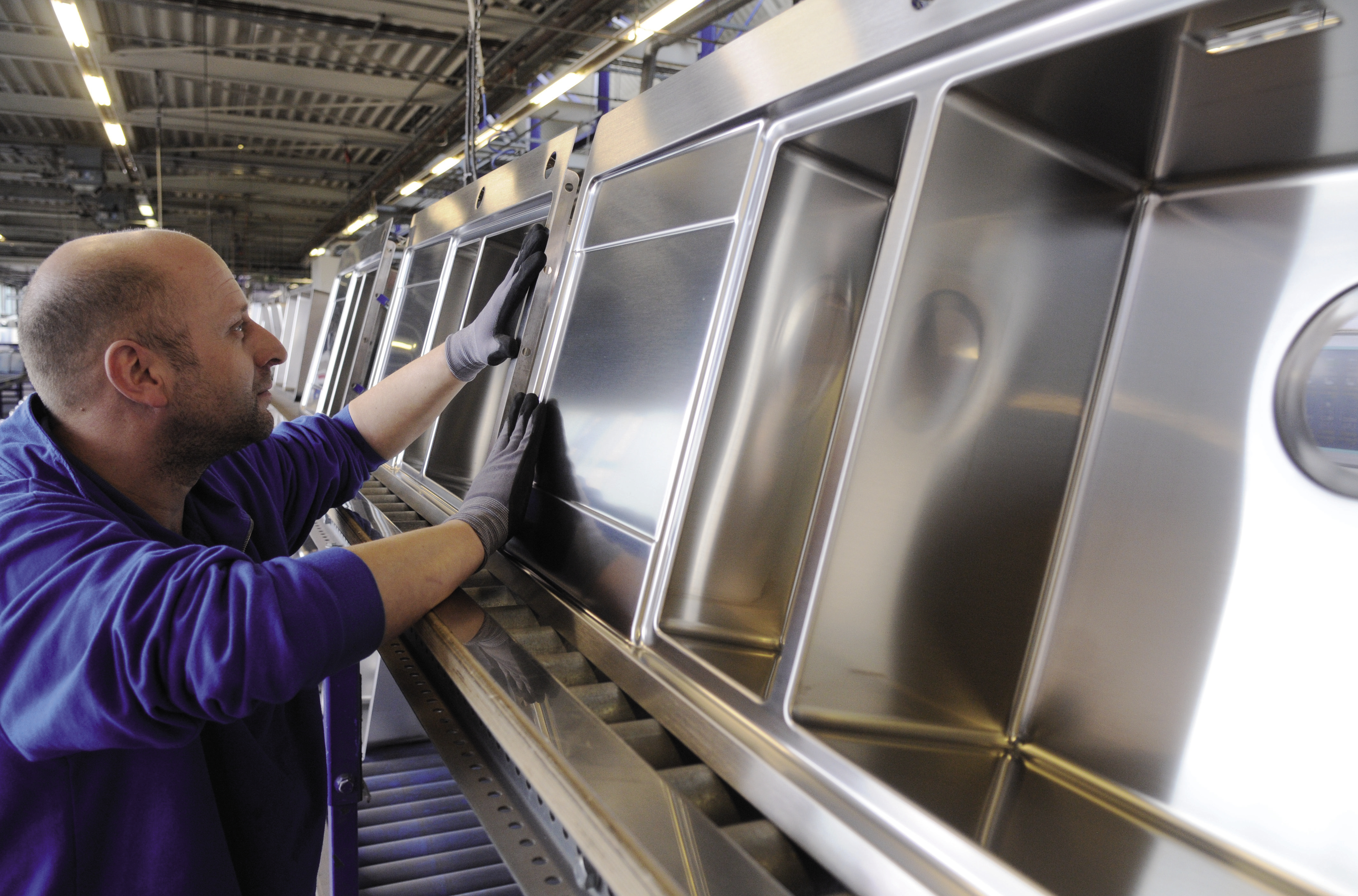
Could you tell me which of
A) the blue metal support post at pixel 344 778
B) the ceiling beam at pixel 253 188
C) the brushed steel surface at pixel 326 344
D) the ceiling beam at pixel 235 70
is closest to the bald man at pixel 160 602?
the blue metal support post at pixel 344 778

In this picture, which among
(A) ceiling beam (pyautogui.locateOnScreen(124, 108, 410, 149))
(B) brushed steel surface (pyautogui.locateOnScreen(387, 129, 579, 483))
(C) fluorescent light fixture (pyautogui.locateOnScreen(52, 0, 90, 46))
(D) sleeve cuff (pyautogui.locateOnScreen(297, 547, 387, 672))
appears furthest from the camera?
(A) ceiling beam (pyautogui.locateOnScreen(124, 108, 410, 149))

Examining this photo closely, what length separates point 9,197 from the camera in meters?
12.5

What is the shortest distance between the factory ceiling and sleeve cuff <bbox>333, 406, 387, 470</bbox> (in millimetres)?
1853

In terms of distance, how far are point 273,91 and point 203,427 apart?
24.5 feet

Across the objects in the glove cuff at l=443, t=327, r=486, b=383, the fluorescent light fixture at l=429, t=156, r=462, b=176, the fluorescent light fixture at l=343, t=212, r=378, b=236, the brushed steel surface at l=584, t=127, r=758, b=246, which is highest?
the fluorescent light fixture at l=429, t=156, r=462, b=176

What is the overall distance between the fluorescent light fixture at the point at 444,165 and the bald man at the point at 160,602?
6.73 m

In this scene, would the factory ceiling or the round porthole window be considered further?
the factory ceiling

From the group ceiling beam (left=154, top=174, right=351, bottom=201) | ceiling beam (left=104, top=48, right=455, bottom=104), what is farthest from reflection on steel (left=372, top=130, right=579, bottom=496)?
ceiling beam (left=154, top=174, right=351, bottom=201)

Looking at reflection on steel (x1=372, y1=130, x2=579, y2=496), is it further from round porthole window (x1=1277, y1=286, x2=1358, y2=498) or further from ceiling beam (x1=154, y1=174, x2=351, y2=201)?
ceiling beam (x1=154, y1=174, x2=351, y2=201)

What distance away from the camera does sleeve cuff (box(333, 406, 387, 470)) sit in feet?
5.83

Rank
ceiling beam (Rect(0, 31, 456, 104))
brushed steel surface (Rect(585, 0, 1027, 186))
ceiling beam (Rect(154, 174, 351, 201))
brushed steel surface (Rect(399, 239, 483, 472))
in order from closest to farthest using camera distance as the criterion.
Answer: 1. brushed steel surface (Rect(585, 0, 1027, 186))
2. brushed steel surface (Rect(399, 239, 483, 472))
3. ceiling beam (Rect(0, 31, 456, 104))
4. ceiling beam (Rect(154, 174, 351, 201))

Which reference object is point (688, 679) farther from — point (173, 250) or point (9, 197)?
point (9, 197)

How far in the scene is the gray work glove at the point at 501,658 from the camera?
3.51ft

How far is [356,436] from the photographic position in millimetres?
1783
